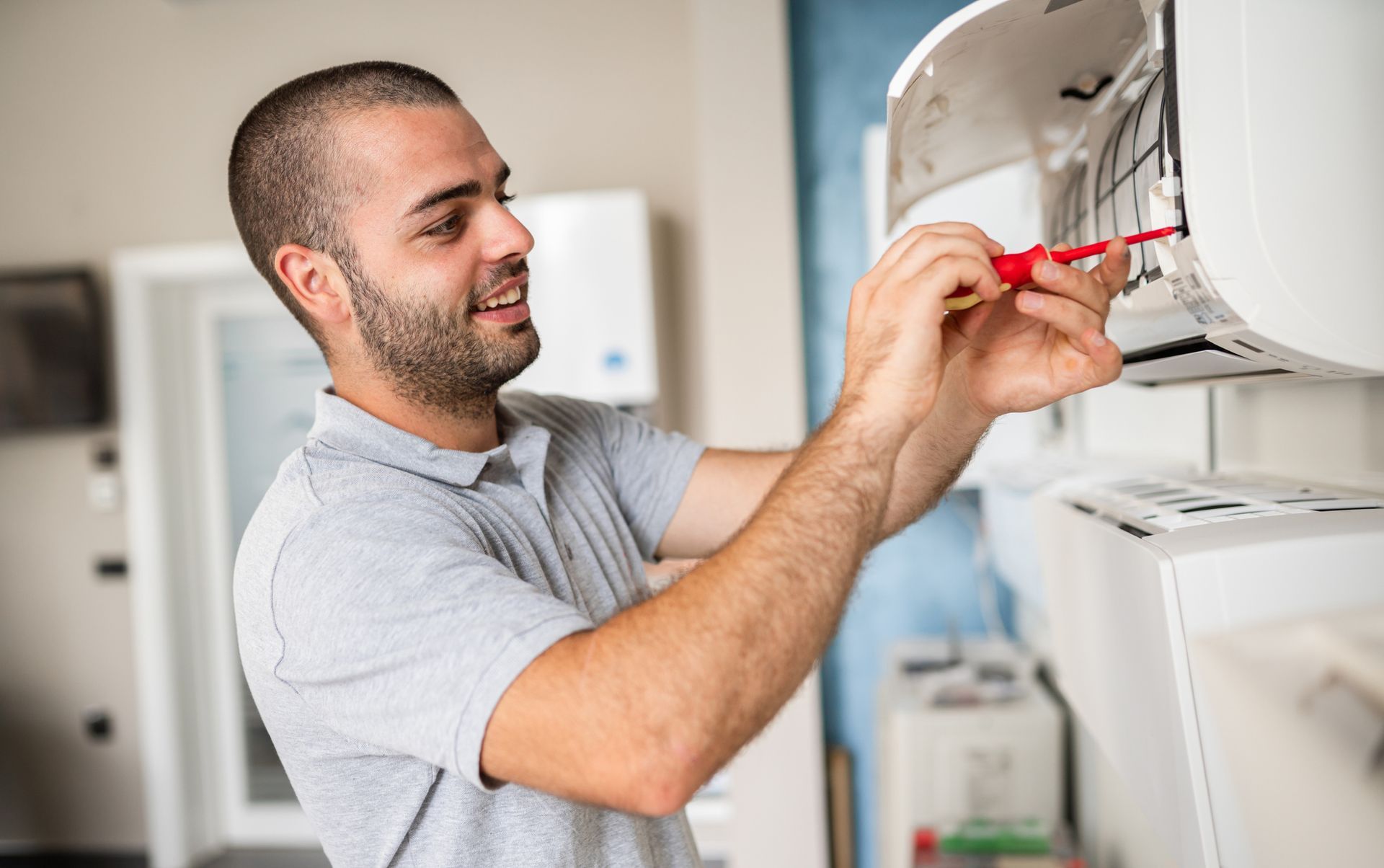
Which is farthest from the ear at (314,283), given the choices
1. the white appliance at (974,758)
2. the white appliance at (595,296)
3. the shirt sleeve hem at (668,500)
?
the white appliance at (595,296)

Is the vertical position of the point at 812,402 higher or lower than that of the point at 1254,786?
higher

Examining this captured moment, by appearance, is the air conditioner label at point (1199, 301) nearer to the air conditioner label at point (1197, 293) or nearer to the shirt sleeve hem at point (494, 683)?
the air conditioner label at point (1197, 293)

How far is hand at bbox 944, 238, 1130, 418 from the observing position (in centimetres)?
82

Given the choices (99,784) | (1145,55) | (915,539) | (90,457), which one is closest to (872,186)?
(915,539)

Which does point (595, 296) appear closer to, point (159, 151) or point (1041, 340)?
point (159, 151)

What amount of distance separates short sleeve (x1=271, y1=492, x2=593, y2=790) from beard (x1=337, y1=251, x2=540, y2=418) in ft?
0.70

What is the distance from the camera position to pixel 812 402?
308 cm

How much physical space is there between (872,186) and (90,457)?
9.94 feet

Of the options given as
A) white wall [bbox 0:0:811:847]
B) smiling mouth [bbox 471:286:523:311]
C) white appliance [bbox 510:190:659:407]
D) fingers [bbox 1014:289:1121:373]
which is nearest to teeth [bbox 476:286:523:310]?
smiling mouth [bbox 471:286:523:311]

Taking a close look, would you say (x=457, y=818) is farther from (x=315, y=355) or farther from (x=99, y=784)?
(x=99, y=784)

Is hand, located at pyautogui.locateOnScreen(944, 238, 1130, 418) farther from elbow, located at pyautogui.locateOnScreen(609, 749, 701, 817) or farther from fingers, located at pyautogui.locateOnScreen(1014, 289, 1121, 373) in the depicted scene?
elbow, located at pyautogui.locateOnScreen(609, 749, 701, 817)

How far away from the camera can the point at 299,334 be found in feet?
12.8

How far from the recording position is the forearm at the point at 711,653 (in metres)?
0.71

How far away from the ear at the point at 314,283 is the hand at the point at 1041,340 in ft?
2.16
